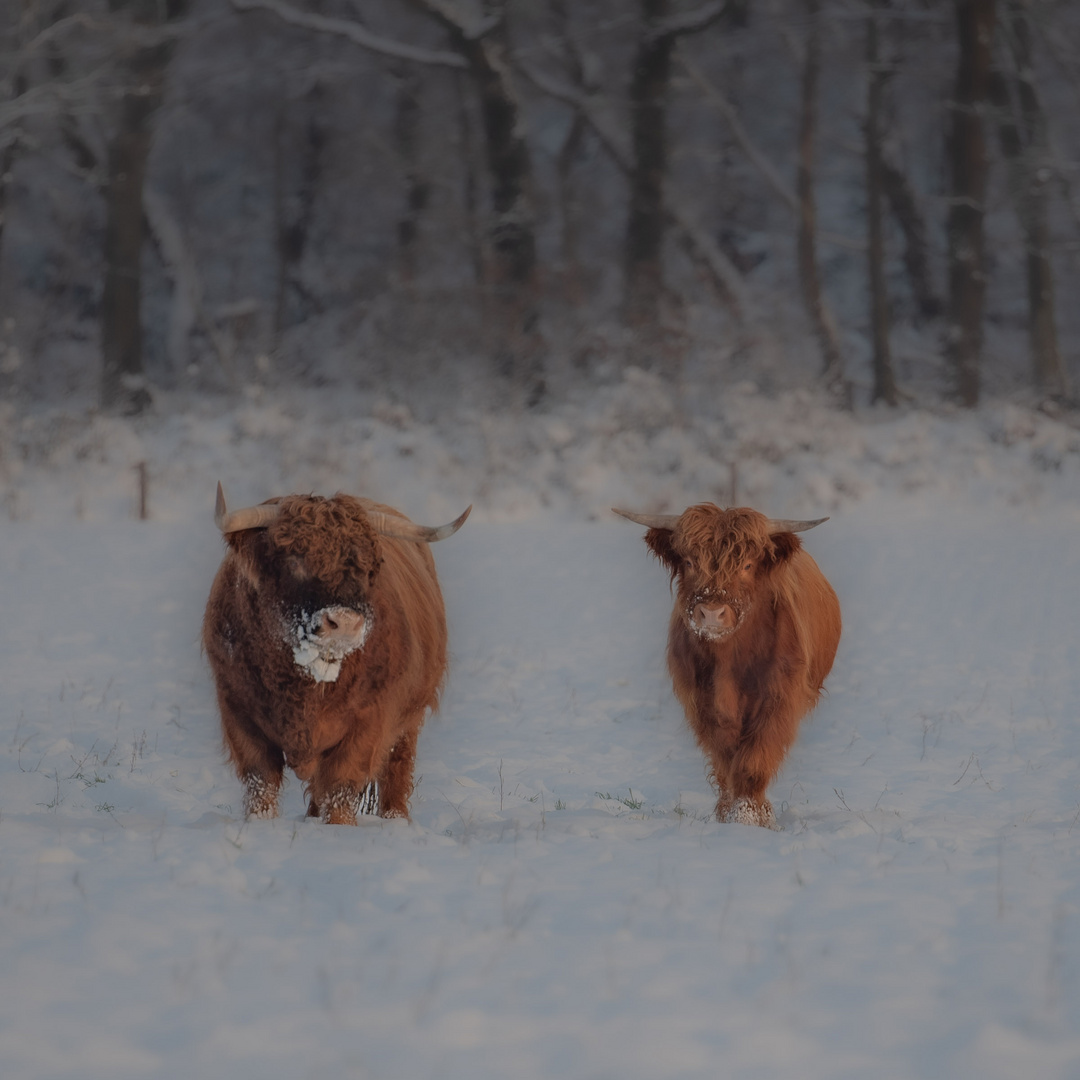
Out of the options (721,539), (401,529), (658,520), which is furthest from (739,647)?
(401,529)

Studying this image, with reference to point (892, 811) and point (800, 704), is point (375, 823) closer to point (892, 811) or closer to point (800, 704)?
point (800, 704)

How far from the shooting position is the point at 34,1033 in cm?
288

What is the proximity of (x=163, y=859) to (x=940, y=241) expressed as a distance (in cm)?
2622

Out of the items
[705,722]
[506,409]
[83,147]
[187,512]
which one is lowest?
[705,722]

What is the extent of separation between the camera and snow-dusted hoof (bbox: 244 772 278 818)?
5.16 m

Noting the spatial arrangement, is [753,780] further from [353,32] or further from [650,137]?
[650,137]

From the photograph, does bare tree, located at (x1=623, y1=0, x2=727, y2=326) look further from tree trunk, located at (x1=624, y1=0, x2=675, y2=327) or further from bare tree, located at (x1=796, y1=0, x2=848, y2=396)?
bare tree, located at (x1=796, y1=0, x2=848, y2=396)

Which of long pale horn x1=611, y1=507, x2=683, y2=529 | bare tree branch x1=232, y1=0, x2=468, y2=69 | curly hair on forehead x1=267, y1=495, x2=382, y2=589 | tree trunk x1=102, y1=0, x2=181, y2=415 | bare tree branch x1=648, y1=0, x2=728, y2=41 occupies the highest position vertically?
bare tree branch x1=648, y1=0, x2=728, y2=41

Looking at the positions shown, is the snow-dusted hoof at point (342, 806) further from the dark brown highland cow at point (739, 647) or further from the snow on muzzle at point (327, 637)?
the dark brown highland cow at point (739, 647)

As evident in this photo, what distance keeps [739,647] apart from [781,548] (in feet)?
1.62

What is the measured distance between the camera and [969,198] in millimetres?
19578

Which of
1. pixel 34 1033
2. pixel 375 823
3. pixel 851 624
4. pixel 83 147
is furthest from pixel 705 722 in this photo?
pixel 83 147

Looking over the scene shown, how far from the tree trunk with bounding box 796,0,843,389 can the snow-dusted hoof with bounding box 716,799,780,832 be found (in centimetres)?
1666

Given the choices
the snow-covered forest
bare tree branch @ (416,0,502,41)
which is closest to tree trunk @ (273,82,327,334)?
the snow-covered forest
